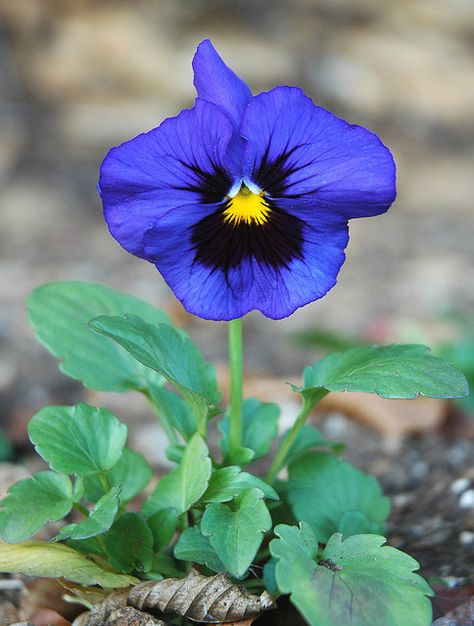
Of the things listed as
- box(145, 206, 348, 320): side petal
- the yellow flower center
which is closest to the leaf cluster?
box(145, 206, 348, 320): side petal

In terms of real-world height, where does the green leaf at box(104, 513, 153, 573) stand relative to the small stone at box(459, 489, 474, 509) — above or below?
below

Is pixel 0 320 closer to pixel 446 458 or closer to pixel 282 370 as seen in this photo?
pixel 282 370

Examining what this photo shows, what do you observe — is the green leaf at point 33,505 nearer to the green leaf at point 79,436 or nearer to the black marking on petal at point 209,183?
the green leaf at point 79,436

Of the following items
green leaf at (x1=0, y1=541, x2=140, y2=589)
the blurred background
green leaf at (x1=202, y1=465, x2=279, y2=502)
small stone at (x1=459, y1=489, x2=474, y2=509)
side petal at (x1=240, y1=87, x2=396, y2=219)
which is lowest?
green leaf at (x1=0, y1=541, x2=140, y2=589)

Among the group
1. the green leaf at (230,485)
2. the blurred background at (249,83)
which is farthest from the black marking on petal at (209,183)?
the blurred background at (249,83)

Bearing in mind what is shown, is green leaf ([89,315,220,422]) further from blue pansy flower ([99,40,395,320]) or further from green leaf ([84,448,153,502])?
green leaf ([84,448,153,502])

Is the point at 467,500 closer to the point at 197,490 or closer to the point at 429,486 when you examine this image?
the point at 429,486
